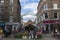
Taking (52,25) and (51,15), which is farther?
(52,25)

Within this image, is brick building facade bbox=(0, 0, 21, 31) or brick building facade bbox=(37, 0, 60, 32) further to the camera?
brick building facade bbox=(0, 0, 21, 31)

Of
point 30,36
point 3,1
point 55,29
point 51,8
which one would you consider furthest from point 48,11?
point 30,36

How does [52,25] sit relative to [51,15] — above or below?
below

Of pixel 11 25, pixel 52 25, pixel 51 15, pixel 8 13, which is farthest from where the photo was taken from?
pixel 11 25

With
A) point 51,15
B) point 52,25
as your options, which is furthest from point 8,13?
point 52,25

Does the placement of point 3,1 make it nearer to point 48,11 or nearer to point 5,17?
point 5,17

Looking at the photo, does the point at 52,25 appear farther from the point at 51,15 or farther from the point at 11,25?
the point at 11,25

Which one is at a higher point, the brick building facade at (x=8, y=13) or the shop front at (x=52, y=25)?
the brick building facade at (x=8, y=13)

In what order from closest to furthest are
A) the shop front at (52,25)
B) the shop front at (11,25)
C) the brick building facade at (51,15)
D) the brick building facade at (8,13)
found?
the brick building facade at (51,15) < the shop front at (52,25) < the brick building facade at (8,13) < the shop front at (11,25)

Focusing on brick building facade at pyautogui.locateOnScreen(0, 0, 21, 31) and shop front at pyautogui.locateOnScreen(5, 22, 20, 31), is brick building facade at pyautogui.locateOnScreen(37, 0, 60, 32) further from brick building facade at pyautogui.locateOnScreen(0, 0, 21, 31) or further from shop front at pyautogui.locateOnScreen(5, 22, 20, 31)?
shop front at pyautogui.locateOnScreen(5, 22, 20, 31)

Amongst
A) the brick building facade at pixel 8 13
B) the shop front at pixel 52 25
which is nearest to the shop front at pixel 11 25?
the brick building facade at pixel 8 13

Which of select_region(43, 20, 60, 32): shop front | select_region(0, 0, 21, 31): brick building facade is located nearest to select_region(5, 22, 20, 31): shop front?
select_region(0, 0, 21, 31): brick building facade

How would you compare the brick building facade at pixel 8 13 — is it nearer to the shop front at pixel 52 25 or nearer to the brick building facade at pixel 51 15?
the brick building facade at pixel 51 15

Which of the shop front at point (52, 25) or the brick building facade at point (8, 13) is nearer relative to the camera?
the shop front at point (52, 25)
